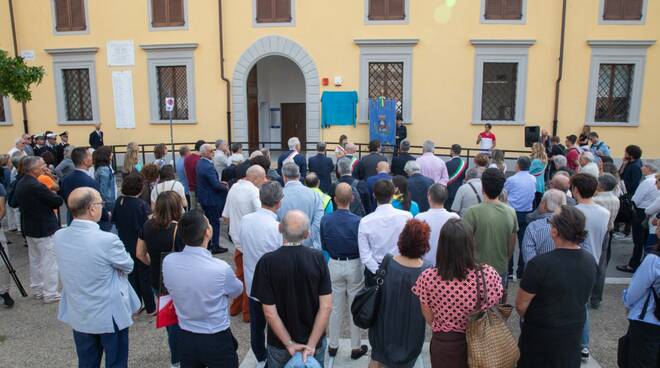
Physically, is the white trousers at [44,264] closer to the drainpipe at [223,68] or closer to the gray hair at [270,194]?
the gray hair at [270,194]

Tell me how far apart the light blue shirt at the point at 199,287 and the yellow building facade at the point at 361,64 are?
12093mm

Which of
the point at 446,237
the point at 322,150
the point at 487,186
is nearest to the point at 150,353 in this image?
the point at 446,237

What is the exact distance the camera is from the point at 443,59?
46.9ft

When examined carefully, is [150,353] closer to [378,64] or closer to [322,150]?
[322,150]

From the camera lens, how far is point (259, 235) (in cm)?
397

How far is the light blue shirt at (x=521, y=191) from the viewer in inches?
243

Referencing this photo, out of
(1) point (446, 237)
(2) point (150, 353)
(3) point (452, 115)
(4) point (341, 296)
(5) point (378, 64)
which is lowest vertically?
(2) point (150, 353)

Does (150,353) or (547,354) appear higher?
(547,354)

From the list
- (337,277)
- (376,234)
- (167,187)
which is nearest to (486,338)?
(376,234)

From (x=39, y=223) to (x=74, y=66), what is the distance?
1197 cm

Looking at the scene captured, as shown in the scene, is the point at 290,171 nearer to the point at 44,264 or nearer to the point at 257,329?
the point at 257,329

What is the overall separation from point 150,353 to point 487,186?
139 inches

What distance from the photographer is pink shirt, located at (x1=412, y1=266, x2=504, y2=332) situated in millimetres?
2793

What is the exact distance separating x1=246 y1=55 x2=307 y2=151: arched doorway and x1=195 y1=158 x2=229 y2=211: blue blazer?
10629 mm
